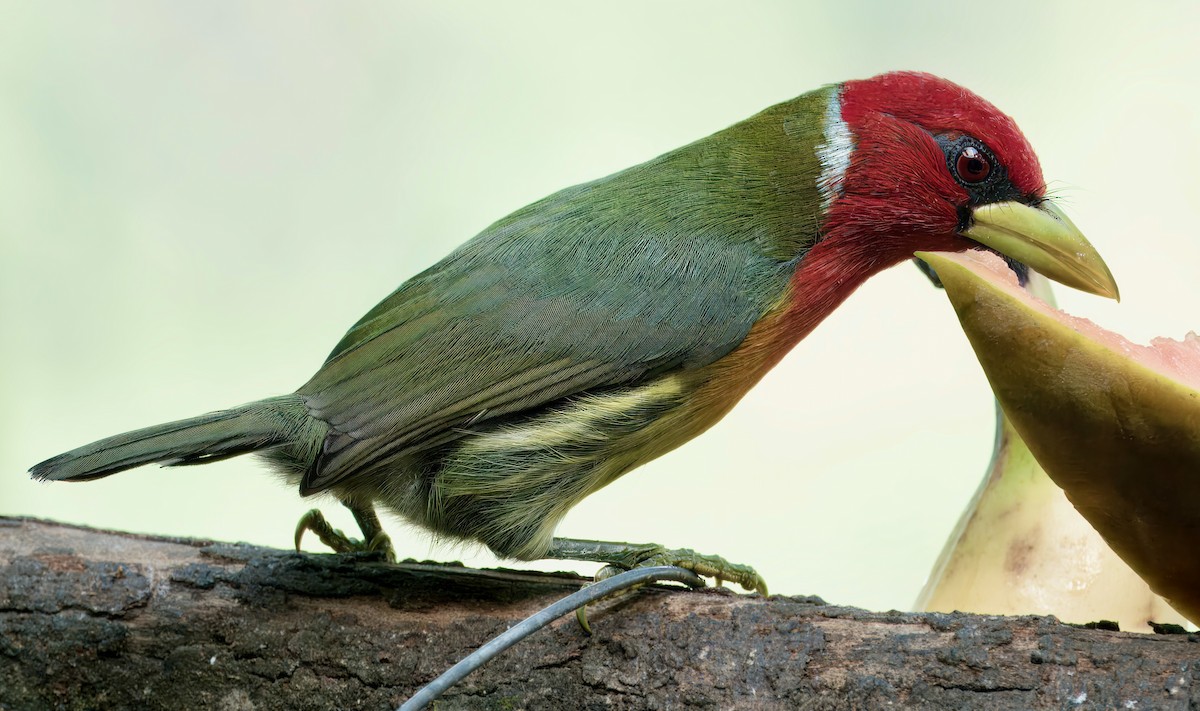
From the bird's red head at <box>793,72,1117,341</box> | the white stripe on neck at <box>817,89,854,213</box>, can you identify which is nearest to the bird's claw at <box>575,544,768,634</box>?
the bird's red head at <box>793,72,1117,341</box>

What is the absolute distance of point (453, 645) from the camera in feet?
5.76

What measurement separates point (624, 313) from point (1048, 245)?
2.73 ft

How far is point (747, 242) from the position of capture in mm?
2096

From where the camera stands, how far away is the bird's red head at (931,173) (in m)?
2.13

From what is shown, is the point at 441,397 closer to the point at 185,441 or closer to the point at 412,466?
the point at 412,466

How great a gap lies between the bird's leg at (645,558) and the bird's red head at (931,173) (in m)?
0.70

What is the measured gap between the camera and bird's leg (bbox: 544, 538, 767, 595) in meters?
2.00

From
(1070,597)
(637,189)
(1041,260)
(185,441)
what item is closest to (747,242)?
(637,189)

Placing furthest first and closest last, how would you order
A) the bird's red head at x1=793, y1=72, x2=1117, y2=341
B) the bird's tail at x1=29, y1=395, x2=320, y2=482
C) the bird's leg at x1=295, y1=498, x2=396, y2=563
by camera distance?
the bird's leg at x1=295, y1=498, x2=396, y2=563
the bird's red head at x1=793, y1=72, x2=1117, y2=341
the bird's tail at x1=29, y1=395, x2=320, y2=482

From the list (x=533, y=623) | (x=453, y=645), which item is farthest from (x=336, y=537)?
(x=533, y=623)

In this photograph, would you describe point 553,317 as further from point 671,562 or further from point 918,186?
point 918,186

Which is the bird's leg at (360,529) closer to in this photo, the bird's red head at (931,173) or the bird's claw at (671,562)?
the bird's claw at (671,562)

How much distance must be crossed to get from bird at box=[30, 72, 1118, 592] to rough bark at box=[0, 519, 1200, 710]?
7.4 inches

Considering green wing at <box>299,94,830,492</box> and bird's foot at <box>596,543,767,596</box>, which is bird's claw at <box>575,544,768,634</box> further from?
green wing at <box>299,94,830,492</box>
